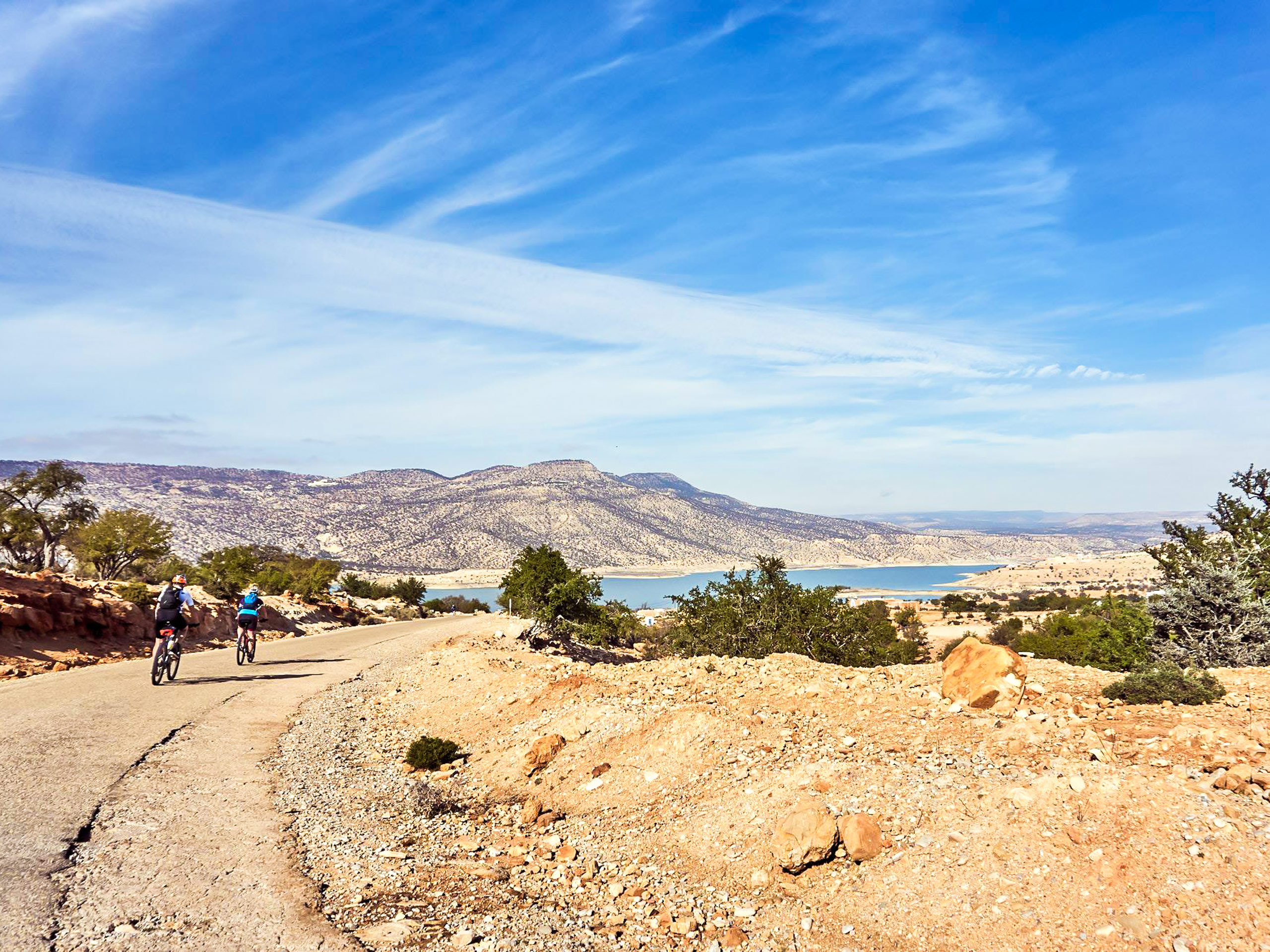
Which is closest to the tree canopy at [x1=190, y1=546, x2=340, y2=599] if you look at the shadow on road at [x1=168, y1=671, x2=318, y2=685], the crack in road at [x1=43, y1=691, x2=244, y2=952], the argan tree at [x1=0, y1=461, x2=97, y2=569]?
the argan tree at [x1=0, y1=461, x2=97, y2=569]

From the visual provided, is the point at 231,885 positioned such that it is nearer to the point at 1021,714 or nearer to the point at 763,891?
the point at 763,891

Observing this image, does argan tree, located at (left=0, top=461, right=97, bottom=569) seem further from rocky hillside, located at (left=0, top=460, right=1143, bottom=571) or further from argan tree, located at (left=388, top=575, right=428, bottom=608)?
rocky hillside, located at (left=0, top=460, right=1143, bottom=571)

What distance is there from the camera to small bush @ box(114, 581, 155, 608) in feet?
83.9

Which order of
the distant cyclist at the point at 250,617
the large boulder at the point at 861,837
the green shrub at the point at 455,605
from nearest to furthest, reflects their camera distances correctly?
1. the large boulder at the point at 861,837
2. the distant cyclist at the point at 250,617
3. the green shrub at the point at 455,605

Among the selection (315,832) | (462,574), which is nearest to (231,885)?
(315,832)

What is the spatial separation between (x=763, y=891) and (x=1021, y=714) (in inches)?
180

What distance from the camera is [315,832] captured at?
25.6ft

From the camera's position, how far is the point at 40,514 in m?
49.7

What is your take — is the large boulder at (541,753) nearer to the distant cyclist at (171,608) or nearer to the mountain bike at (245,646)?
the distant cyclist at (171,608)

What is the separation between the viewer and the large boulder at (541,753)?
33.9ft

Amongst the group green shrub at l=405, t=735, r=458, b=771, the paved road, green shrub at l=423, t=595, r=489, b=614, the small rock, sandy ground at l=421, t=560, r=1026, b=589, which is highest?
the paved road

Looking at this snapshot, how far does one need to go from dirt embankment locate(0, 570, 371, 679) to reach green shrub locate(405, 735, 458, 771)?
44.1ft

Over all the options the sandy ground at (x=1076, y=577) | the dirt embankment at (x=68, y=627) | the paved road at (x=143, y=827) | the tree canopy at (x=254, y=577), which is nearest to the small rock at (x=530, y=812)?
the paved road at (x=143, y=827)

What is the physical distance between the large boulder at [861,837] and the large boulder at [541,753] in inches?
192
